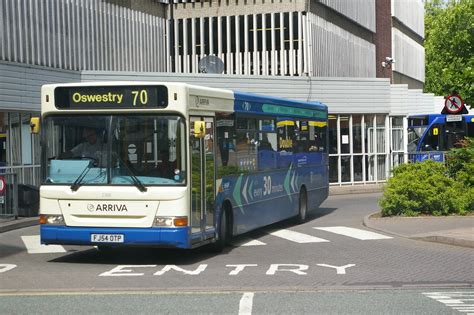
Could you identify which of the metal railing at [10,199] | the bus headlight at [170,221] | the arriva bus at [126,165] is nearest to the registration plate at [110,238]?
the arriva bus at [126,165]

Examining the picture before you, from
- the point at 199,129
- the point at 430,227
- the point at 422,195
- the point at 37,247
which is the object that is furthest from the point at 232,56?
the point at 199,129

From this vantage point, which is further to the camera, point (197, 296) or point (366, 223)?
point (366, 223)

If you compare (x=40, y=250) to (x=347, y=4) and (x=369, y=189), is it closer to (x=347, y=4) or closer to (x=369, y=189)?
(x=369, y=189)

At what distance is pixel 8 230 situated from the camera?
61.0ft

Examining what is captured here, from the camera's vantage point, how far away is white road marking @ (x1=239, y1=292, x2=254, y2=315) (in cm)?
862

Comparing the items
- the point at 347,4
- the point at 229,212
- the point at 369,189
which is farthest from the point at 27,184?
the point at 347,4

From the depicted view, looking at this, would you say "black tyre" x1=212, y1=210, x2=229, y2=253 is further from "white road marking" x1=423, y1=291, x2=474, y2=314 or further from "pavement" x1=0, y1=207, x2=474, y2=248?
"white road marking" x1=423, y1=291, x2=474, y2=314

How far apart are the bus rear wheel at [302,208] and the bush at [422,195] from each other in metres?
1.91

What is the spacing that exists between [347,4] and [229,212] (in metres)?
34.8

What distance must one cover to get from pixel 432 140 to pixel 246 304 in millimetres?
35656

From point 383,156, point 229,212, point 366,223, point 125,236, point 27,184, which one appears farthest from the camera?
point 383,156

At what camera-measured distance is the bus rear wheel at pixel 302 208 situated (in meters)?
19.6

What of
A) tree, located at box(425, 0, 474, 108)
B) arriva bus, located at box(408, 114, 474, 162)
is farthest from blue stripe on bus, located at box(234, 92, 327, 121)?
arriva bus, located at box(408, 114, 474, 162)

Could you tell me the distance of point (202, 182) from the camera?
42.9 ft
